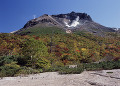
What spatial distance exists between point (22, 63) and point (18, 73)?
7990 millimetres

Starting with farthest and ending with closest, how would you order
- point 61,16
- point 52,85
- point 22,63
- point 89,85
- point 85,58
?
point 61,16 → point 85,58 → point 22,63 → point 52,85 → point 89,85

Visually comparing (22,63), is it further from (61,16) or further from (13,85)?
(61,16)

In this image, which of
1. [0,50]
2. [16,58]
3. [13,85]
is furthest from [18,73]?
[0,50]

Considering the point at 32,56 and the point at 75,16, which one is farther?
the point at 75,16

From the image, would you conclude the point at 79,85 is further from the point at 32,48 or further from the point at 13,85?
the point at 32,48

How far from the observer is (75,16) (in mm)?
156375

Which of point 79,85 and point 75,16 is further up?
point 75,16

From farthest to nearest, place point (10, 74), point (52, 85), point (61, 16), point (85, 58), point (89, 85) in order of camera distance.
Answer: point (61, 16)
point (85, 58)
point (10, 74)
point (52, 85)
point (89, 85)

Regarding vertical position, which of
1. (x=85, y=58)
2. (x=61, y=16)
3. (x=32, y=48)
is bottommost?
(x=85, y=58)

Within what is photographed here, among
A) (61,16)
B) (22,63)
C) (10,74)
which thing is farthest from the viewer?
(61,16)

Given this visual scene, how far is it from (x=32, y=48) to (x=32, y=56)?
1282 mm

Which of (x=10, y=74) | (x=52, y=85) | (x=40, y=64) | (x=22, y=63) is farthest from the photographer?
(x=22, y=63)

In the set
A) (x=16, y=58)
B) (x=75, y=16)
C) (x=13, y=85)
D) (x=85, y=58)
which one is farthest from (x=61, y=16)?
(x=13, y=85)

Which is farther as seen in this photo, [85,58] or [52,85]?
[85,58]
